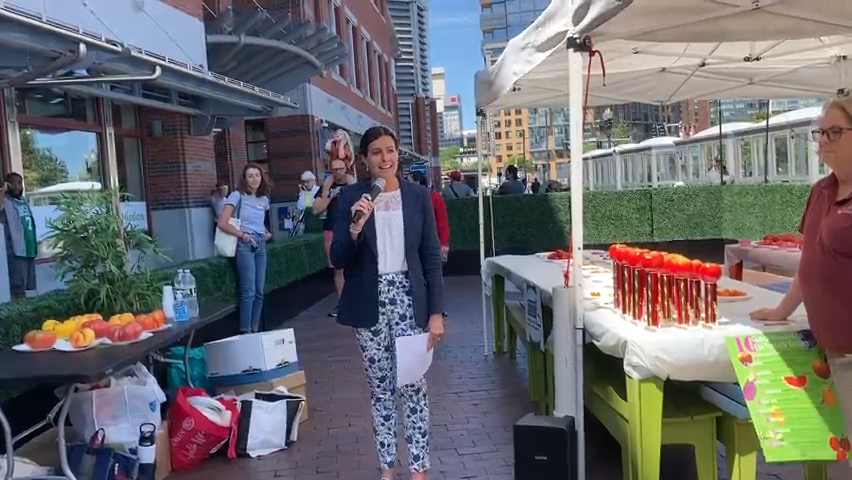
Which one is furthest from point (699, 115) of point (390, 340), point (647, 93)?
point (390, 340)

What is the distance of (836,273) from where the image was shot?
8.43 feet

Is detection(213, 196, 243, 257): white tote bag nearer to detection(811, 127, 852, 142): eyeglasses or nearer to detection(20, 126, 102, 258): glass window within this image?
detection(20, 126, 102, 258): glass window

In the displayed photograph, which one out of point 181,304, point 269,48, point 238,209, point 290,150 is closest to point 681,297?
point 181,304

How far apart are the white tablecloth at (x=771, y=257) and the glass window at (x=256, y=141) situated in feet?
40.5

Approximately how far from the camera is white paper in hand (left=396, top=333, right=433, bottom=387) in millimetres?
3492

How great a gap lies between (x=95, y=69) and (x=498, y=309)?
4.41 metres

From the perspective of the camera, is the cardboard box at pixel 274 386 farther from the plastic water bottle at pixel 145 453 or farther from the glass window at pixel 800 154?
the glass window at pixel 800 154

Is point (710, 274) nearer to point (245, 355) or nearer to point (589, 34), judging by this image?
point (589, 34)

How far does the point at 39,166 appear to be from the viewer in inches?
367

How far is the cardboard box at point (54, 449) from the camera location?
4125mm

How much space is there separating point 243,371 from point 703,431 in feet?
10.1

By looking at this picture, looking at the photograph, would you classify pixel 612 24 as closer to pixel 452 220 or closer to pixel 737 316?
pixel 737 316

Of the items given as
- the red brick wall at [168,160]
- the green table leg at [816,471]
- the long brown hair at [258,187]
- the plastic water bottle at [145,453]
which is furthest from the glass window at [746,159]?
the plastic water bottle at [145,453]

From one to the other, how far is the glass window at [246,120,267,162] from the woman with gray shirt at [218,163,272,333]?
1012 cm
